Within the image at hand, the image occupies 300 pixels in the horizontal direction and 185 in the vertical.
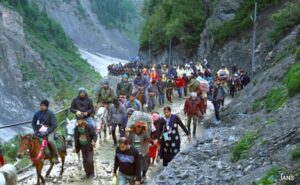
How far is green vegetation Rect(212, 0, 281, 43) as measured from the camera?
42469 mm

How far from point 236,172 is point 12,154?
34.2 ft

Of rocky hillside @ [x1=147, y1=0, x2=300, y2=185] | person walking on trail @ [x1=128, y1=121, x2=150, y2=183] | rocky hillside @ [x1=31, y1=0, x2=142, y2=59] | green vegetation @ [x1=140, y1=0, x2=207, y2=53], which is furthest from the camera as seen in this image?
rocky hillside @ [x1=31, y1=0, x2=142, y2=59]

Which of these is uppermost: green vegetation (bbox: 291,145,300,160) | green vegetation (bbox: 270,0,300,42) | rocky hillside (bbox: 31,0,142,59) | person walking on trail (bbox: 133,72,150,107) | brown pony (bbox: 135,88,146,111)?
rocky hillside (bbox: 31,0,142,59)

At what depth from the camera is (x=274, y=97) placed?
17922mm

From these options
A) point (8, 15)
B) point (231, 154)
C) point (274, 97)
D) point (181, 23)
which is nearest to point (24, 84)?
point (8, 15)

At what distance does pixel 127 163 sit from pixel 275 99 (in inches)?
314

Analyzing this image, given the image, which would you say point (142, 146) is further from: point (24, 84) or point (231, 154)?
point (24, 84)

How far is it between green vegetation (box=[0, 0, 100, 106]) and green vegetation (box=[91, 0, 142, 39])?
61.5m

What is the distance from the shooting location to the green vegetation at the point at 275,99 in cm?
1638

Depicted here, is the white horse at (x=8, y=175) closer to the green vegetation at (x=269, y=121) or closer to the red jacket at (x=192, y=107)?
the green vegetation at (x=269, y=121)

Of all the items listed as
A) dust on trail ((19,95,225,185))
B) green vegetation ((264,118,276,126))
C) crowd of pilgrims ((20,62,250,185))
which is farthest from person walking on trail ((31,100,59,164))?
green vegetation ((264,118,276,126))

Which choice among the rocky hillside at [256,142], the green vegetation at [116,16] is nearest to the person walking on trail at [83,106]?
the rocky hillside at [256,142]

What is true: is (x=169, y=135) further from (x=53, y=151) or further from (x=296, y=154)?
(x=296, y=154)

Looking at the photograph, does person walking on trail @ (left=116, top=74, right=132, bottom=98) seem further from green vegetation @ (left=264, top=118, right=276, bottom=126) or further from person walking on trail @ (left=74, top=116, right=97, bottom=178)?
green vegetation @ (left=264, top=118, right=276, bottom=126)
